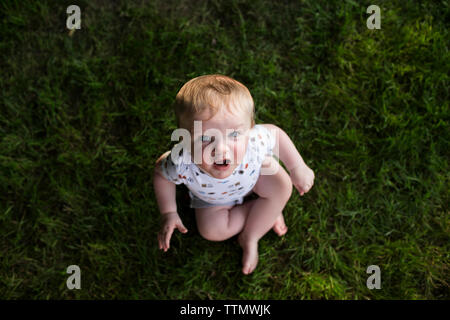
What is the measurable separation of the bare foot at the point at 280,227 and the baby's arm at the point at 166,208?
0.55m

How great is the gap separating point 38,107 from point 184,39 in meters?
0.98

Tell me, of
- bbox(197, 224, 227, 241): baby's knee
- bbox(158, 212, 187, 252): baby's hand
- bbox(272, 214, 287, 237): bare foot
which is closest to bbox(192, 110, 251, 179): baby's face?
bbox(158, 212, 187, 252): baby's hand

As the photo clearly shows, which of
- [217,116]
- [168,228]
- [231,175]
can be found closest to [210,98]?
[217,116]

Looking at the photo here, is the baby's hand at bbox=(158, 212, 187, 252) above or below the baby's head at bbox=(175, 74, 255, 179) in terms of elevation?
below

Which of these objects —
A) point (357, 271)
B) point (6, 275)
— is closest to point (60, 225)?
point (6, 275)

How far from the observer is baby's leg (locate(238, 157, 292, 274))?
2.00 meters

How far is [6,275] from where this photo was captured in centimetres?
226

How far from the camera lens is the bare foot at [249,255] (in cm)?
215

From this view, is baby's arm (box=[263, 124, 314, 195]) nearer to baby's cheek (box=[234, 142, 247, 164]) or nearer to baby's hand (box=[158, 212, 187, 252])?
baby's cheek (box=[234, 142, 247, 164])

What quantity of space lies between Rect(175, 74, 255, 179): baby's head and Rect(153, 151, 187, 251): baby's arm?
1.29 feet

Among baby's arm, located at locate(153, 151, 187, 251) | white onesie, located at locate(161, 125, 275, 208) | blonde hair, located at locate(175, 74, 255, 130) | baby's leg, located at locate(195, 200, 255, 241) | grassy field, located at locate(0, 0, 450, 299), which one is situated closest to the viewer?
blonde hair, located at locate(175, 74, 255, 130)

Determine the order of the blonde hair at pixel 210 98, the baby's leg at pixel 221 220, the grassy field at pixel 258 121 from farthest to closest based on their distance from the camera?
the grassy field at pixel 258 121 < the baby's leg at pixel 221 220 < the blonde hair at pixel 210 98

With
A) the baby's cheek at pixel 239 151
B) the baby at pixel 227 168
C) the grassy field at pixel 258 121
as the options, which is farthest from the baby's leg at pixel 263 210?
the baby's cheek at pixel 239 151

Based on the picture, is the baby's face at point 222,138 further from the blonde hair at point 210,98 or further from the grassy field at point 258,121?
the grassy field at point 258,121
